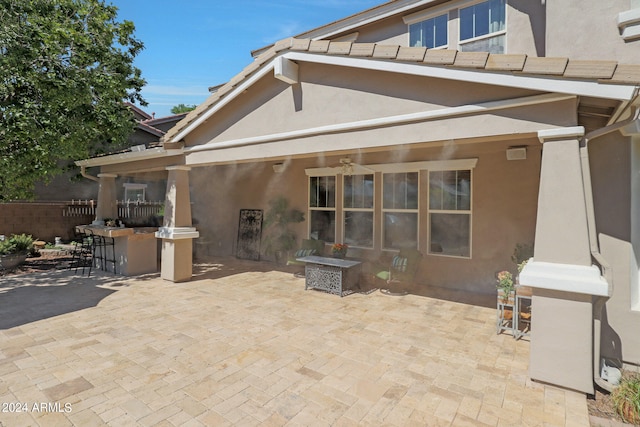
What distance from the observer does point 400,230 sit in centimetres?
877

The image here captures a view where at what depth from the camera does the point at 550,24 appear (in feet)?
16.1

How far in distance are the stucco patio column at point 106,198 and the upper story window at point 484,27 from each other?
10758mm

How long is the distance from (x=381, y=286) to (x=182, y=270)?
5.04m

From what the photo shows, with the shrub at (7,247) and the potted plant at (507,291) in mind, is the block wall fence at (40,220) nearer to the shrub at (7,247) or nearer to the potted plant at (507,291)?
the shrub at (7,247)

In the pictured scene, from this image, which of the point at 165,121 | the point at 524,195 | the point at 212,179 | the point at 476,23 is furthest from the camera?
the point at 165,121

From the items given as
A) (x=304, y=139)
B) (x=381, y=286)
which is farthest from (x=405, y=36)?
(x=381, y=286)

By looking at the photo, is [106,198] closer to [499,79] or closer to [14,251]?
[14,251]

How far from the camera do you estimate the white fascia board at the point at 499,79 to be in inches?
132

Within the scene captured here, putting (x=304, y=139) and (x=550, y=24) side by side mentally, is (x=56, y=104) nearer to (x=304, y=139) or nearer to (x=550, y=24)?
(x=304, y=139)

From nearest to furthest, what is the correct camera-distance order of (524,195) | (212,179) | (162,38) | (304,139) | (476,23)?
(304,139) → (524,195) → (476,23) → (162,38) → (212,179)

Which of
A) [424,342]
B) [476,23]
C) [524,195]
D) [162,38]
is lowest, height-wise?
[424,342]

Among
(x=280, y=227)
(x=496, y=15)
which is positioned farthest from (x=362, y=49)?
(x=280, y=227)

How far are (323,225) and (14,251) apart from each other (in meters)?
9.52

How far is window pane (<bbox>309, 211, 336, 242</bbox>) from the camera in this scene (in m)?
9.99
